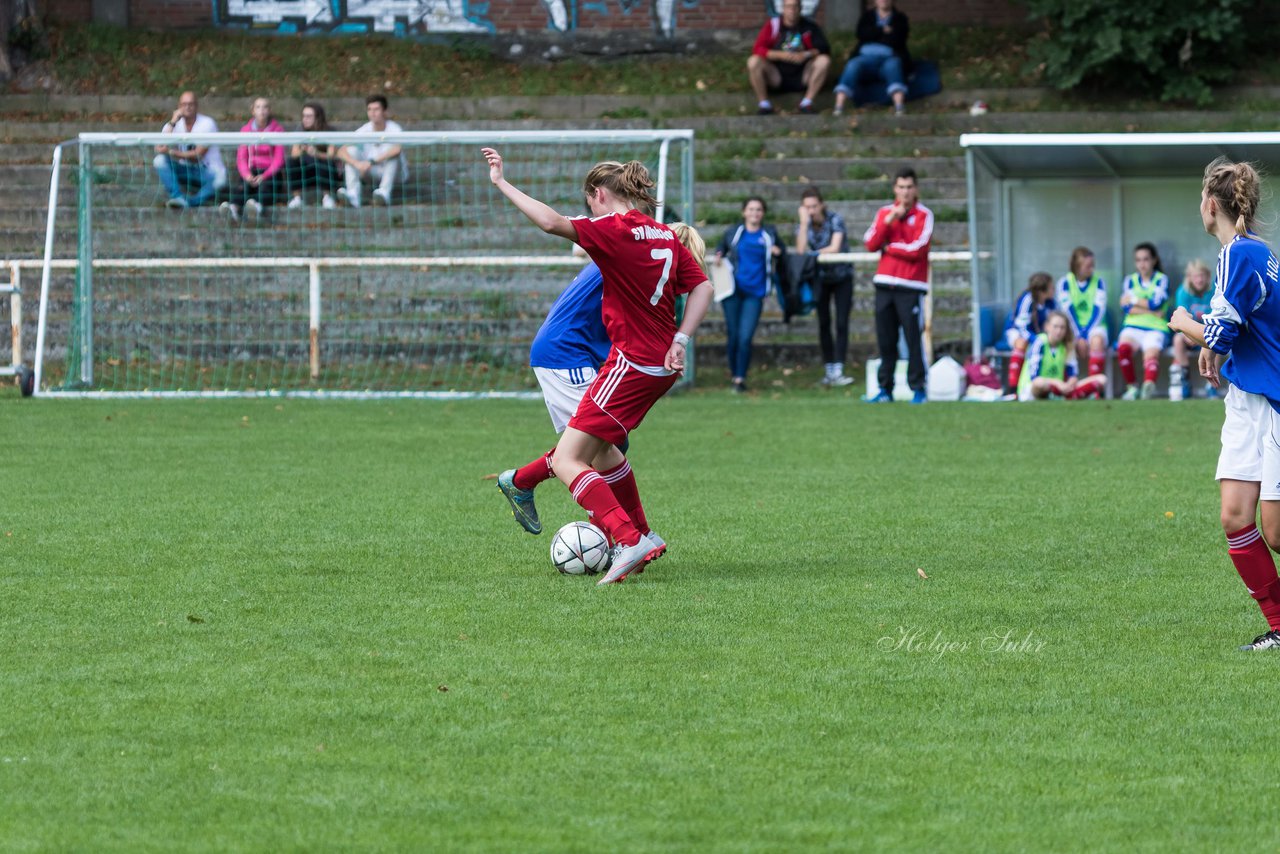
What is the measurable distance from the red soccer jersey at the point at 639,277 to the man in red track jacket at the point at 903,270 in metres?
8.95

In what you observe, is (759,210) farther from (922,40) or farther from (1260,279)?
(1260,279)

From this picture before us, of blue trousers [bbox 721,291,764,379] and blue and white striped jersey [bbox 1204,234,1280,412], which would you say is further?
blue trousers [bbox 721,291,764,379]

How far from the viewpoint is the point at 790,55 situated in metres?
23.1

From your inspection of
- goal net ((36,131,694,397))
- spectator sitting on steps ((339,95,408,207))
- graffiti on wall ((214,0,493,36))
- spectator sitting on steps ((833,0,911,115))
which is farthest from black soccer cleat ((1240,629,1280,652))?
graffiti on wall ((214,0,493,36))

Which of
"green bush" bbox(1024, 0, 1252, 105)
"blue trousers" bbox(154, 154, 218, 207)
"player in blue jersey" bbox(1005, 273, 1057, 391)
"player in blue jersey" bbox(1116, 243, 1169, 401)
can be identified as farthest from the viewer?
→ "green bush" bbox(1024, 0, 1252, 105)

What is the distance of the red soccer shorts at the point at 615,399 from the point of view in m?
7.54

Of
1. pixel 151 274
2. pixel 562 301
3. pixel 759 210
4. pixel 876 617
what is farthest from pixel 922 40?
pixel 876 617

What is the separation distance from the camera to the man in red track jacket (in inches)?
643

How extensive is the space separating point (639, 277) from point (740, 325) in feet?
32.8

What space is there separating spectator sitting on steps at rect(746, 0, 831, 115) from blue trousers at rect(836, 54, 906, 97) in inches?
11.5

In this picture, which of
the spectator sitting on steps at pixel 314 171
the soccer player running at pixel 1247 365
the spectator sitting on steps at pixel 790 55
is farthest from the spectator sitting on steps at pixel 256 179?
the soccer player running at pixel 1247 365

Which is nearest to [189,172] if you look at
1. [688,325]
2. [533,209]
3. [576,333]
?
[576,333]

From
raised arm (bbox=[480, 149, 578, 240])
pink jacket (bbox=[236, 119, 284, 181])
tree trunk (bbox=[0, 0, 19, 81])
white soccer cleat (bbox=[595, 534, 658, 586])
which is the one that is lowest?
white soccer cleat (bbox=[595, 534, 658, 586])

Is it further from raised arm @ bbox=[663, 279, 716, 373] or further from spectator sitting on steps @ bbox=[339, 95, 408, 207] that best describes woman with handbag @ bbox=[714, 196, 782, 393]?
raised arm @ bbox=[663, 279, 716, 373]
